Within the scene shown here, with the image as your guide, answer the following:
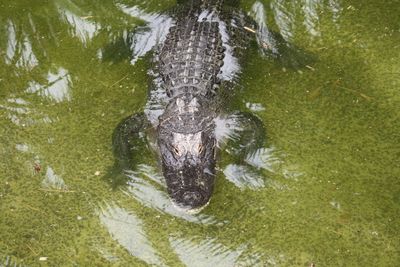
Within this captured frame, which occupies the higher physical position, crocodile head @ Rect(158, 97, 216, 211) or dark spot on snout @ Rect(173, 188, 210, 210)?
crocodile head @ Rect(158, 97, 216, 211)

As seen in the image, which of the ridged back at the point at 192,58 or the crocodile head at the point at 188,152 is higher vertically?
the ridged back at the point at 192,58

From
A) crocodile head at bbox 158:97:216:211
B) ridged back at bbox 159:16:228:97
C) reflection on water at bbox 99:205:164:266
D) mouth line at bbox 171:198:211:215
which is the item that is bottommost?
reflection on water at bbox 99:205:164:266

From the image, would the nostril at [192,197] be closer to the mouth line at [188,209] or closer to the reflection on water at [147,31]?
the mouth line at [188,209]

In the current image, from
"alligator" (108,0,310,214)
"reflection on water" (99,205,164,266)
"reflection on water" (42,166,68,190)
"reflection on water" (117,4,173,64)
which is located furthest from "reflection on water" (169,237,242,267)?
"reflection on water" (117,4,173,64)

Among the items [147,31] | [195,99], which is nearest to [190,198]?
[195,99]

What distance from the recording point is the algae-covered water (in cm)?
337

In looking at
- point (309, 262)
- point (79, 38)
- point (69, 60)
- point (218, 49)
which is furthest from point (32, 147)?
point (309, 262)

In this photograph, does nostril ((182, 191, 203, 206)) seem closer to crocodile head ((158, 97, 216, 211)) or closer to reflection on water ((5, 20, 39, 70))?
crocodile head ((158, 97, 216, 211))

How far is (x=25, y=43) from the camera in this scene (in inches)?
181

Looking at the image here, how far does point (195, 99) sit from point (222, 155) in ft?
1.62

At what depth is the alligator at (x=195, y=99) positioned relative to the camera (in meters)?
3.55

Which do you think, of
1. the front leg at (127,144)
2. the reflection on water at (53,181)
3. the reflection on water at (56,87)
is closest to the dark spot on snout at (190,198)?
the front leg at (127,144)

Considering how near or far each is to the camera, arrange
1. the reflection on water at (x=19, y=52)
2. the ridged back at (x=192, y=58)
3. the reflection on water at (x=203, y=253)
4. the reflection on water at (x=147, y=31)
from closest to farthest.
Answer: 1. the reflection on water at (x=203, y=253)
2. the ridged back at (x=192, y=58)
3. the reflection on water at (x=19, y=52)
4. the reflection on water at (x=147, y=31)

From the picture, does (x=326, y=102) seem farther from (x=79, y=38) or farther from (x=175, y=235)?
(x=79, y=38)
